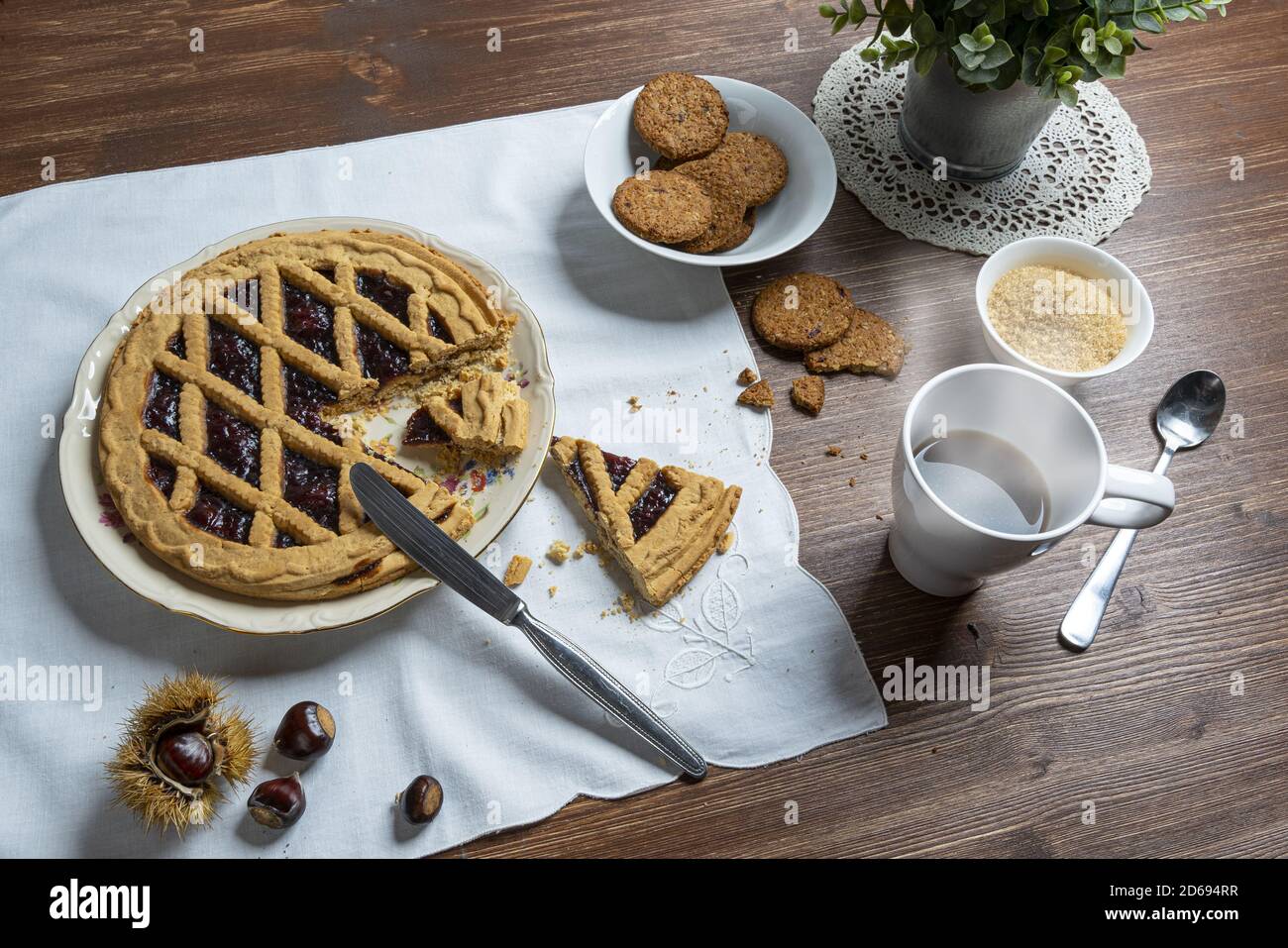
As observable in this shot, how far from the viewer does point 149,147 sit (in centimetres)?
227

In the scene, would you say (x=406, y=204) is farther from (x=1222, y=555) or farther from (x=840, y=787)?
(x=1222, y=555)

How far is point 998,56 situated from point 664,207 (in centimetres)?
71

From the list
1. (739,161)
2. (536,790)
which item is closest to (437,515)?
(536,790)

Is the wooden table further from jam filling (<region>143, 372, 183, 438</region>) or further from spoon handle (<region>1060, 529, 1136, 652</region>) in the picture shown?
jam filling (<region>143, 372, 183, 438</region>)

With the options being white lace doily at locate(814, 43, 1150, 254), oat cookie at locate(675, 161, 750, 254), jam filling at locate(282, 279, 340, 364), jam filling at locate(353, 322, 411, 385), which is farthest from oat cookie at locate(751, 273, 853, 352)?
jam filling at locate(282, 279, 340, 364)

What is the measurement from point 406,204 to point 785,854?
1605 millimetres

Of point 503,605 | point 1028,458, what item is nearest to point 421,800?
point 503,605

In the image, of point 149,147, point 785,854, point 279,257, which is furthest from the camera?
point 149,147

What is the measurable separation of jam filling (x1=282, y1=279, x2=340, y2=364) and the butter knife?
0.39 m

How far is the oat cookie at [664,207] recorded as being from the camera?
6.64ft

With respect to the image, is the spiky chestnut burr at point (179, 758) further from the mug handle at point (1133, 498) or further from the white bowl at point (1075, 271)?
the white bowl at point (1075, 271)

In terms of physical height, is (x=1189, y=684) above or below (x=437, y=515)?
below

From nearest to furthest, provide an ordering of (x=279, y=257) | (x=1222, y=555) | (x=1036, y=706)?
1. (x=1036, y=706)
2. (x=1222, y=555)
3. (x=279, y=257)

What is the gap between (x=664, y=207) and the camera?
205cm
